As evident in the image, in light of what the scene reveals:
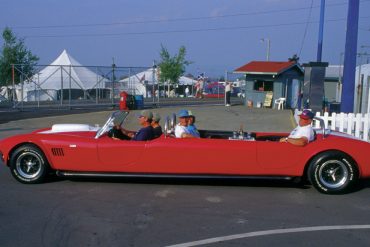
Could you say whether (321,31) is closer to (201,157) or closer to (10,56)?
(201,157)

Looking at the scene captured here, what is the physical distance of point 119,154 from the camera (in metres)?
6.74

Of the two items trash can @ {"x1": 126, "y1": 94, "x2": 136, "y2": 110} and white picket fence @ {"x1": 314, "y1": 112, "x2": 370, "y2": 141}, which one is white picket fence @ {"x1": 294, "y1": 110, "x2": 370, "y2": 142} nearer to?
white picket fence @ {"x1": 314, "y1": 112, "x2": 370, "y2": 141}

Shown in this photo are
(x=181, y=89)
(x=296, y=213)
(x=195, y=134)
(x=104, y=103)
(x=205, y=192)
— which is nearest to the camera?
(x=296, y=213)

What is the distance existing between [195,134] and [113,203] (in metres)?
1.89

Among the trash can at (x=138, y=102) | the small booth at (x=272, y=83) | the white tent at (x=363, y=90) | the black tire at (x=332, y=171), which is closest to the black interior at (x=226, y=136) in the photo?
the black tire at (x=332, y=171)

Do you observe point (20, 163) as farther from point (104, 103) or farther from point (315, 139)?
point (104, 103)

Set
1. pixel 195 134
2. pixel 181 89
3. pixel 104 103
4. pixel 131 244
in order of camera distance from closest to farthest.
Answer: pixel 131 244 → pixel 195 134 → pixel 104 103 → pixel 181 89

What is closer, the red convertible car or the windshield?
the red convertible car

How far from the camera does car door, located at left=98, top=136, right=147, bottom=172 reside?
6.72 metres

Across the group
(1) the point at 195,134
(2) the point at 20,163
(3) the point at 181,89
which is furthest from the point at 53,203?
(3) the point at 181,89

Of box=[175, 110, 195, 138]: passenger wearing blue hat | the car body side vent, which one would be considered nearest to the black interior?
box=[175, 110, 195, 138]: passenger wearing blue hat

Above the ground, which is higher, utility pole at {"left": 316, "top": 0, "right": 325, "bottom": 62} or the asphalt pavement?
utility pole at {"left": 316, "top": 0, "right": 325, "bottom": 62}

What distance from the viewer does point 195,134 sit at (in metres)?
7.33

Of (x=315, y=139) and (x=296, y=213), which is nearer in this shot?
(x=296, y=213)
